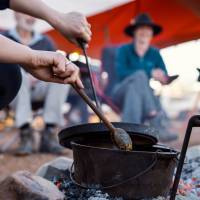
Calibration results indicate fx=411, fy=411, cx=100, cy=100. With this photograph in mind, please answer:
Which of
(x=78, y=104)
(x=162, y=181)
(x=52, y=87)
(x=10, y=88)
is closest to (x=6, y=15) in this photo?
(x=78, y=104)

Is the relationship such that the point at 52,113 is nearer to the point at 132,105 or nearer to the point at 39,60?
the point at 132,105

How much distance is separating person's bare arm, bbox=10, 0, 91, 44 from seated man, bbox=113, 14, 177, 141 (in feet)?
8.37

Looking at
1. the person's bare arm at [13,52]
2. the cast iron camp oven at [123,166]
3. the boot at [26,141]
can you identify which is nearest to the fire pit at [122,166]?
the cast iron camp oven at [123,166]

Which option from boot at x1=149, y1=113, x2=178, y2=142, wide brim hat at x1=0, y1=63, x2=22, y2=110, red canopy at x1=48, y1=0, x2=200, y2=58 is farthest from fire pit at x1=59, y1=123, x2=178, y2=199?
red canopy at x1=48, y1=0, x2=200, y2=58

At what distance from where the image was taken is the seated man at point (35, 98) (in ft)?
13.4

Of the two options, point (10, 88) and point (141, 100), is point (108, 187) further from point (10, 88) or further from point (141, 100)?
point (141, 100)

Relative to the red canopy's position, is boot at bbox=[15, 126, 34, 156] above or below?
below

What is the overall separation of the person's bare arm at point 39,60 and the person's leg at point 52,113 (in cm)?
271

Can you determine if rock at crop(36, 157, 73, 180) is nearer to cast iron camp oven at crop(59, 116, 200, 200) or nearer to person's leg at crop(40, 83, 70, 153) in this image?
cast iron camp oven at crop(59, 116, 200, 200)

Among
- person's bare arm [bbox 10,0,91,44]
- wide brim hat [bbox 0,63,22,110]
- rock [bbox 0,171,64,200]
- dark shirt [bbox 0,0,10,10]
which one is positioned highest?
dark shirt [bbox 0,0,10,10]

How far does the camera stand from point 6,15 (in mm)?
6461

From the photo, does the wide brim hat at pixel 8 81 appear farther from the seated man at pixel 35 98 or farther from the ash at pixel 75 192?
the seated man at pixel 35 98

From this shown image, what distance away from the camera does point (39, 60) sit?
146 centimetres

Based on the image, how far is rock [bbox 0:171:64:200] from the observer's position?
168cm
